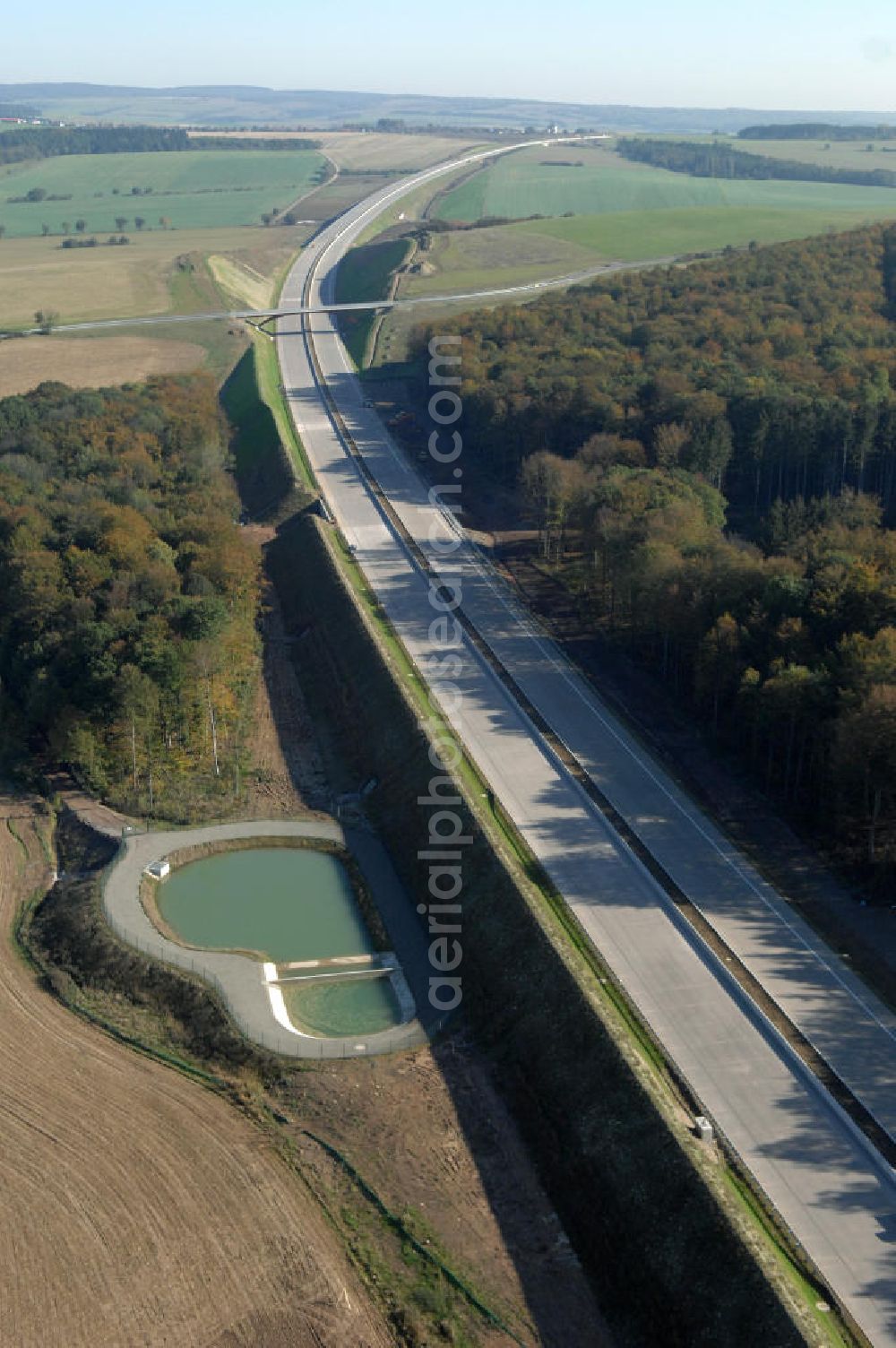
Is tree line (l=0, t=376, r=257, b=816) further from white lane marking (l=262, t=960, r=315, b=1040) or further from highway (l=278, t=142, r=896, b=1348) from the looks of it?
white lane marking (l=262, t=960, r=315, b=1040)

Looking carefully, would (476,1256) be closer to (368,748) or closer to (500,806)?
(500,806)

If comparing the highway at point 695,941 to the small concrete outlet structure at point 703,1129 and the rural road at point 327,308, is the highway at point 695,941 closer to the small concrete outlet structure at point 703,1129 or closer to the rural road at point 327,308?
the small concrete outlet structure at point 703,1129

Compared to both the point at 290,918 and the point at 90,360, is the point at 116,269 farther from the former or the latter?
the point at 290,918

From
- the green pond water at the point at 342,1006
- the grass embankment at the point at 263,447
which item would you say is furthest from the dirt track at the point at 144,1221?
the grass embankment at the point at 263,447

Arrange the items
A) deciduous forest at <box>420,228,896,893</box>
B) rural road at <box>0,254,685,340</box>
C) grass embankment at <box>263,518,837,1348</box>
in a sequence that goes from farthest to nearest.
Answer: rural road at <box>0,254,685,340</box>, deciduous forest at <box>420,228,896,893</box>, grass embankment at <box>263,518,837,1348</box>

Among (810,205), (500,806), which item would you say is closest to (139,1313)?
(500,806)

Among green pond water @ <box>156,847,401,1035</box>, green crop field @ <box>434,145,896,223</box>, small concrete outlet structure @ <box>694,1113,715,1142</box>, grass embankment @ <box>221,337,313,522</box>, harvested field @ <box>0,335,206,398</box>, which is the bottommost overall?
green pond water @ <box>156,847,401,1035</box>

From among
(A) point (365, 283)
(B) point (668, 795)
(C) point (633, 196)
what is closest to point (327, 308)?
(A) point (365, 283)

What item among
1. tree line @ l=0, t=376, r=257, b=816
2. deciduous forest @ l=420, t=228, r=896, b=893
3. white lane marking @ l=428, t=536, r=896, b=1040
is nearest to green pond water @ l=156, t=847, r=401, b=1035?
tree line @ l=0, t=376, r=257, b=816
